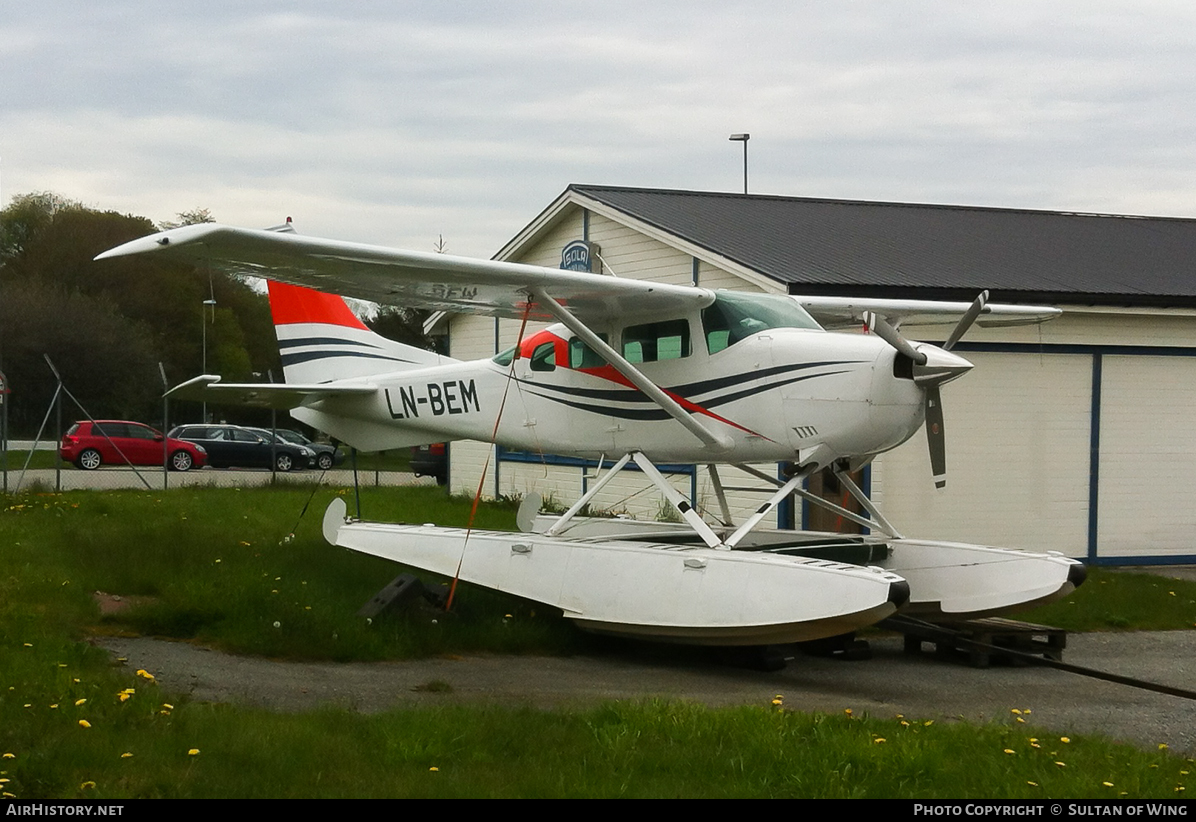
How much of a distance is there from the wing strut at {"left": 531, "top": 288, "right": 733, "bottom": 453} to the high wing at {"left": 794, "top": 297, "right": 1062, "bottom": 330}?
6.86 feet

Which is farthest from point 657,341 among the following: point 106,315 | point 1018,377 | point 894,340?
point 106,315

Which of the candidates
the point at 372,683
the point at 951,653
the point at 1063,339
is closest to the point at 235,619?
the point at 372,683

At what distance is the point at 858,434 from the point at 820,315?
10.0 ft

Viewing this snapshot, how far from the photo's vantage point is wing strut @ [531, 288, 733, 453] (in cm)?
995

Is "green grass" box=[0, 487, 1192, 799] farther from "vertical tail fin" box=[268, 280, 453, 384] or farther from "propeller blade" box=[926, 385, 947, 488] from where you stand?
"vertical tail fin" box=[268, 280, 453, 384]

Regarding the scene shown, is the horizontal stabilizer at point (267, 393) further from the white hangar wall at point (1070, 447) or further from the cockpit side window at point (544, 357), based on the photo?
the white hangar wall at point (1070, 447)

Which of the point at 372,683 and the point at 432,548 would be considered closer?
the point at 372,683

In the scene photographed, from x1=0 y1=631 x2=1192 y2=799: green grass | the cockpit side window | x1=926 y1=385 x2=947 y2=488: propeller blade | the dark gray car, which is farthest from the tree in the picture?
x1=0 y1=631 x2=1192 y2=799: green grass

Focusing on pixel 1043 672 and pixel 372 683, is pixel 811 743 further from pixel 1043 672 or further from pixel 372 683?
pixel 1043 672

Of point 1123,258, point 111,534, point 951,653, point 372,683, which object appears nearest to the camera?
A: point 372,683

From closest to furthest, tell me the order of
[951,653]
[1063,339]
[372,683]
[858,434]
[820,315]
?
[372,683] → [858,434] → [951,653] → [820,315] → [1063,339]

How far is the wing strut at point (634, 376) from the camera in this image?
995 centimetres

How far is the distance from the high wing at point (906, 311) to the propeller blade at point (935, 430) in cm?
206

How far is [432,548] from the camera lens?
429 inches
